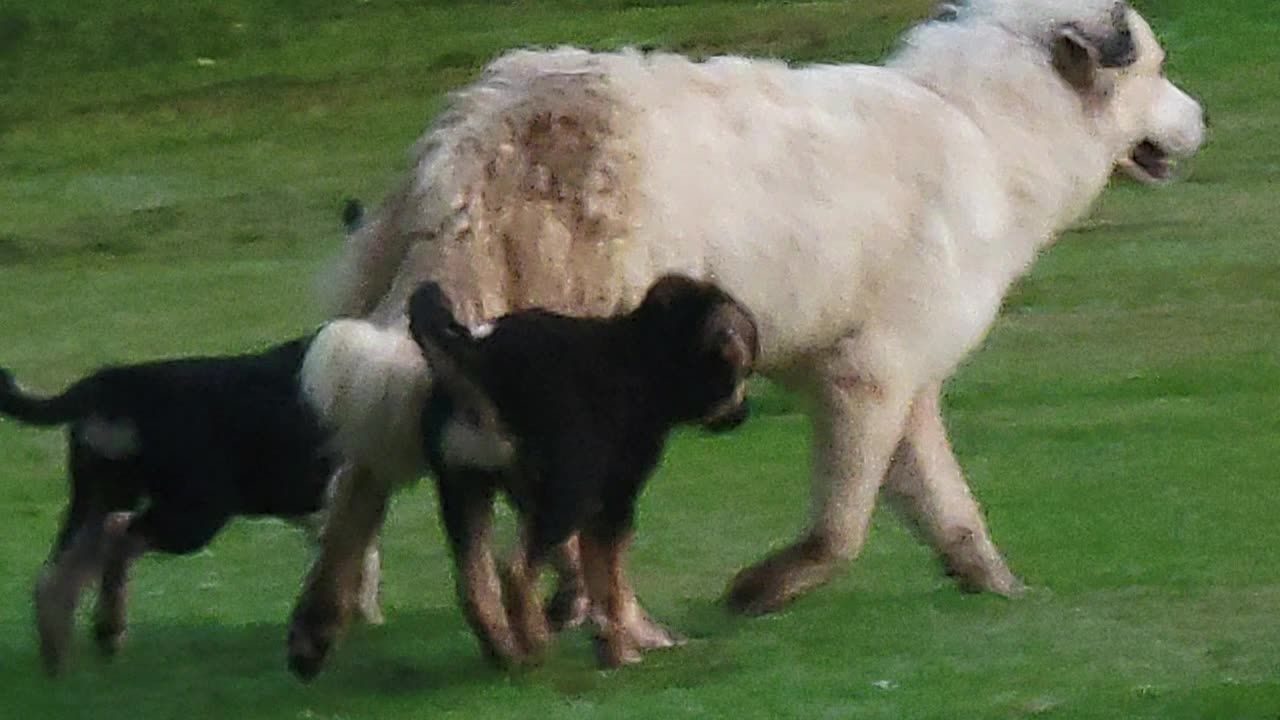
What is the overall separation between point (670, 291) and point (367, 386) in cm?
92

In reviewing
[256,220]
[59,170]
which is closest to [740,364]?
[256,220]

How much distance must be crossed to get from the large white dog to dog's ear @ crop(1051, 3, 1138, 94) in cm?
1

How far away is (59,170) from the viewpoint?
91.9 feet

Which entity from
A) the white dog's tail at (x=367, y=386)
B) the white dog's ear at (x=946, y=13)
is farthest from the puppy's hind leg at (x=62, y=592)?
the white dog's ear at (x=946, y=13)

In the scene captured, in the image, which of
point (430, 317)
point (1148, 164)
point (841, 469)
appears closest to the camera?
point (430, 317)

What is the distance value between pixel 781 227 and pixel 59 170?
68.1 ft

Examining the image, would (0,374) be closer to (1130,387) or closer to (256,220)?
(1130,387)

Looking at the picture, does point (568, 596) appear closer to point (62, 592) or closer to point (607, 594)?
point (607, 594)

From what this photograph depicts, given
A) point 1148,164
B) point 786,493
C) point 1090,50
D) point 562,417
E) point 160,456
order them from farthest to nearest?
point 786,493
point 1148,164
point 1090,50
point 160,456
point 562,417

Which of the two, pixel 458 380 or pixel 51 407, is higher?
pixel 458 380

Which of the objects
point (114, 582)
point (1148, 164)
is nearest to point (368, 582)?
point (114, 582)

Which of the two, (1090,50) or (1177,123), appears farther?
(1177,123)

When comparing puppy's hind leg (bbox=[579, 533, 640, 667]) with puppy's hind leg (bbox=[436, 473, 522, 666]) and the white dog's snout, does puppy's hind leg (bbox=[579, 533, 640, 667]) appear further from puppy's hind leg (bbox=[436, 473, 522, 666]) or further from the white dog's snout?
the white dog's snout

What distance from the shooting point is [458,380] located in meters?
7.21
